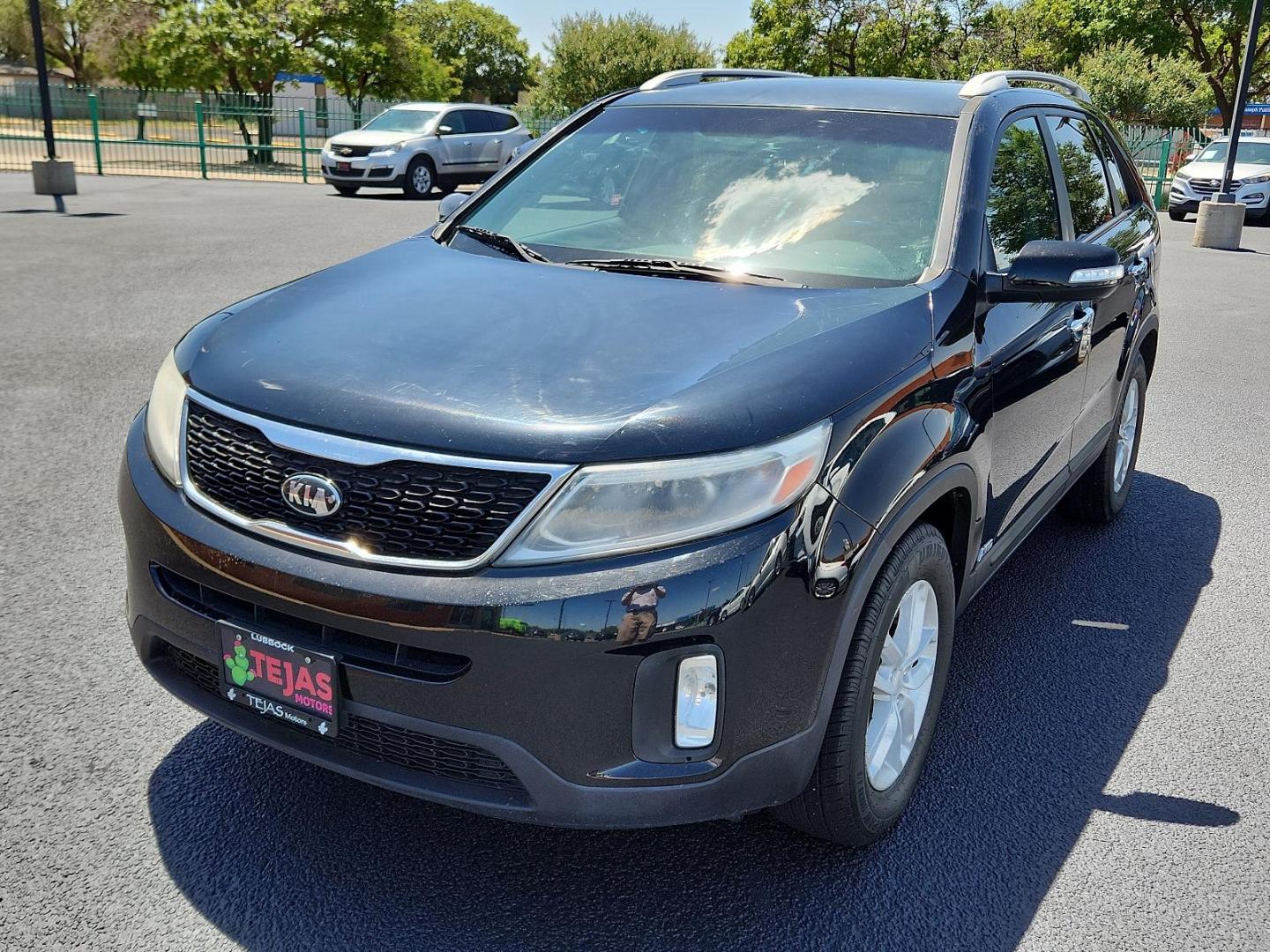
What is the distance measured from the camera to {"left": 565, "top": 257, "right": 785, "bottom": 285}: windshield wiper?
3.12 metres

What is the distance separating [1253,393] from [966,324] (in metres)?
5.98

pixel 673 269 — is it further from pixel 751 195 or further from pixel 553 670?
pixel 553 670

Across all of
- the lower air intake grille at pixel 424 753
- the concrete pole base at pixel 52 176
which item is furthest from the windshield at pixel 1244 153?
the lower air intake grille at pixel 424 753

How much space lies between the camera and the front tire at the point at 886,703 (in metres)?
2.48

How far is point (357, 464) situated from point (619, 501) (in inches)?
20.3

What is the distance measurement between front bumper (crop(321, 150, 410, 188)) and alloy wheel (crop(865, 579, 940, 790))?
2016 centimetres

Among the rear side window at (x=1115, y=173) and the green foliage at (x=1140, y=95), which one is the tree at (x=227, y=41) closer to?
the green foliage at (x=1140, y=95)

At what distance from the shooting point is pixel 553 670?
2.16 meters

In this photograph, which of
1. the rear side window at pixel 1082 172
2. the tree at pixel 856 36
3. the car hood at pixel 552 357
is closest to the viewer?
the car hood at pixel 552 357

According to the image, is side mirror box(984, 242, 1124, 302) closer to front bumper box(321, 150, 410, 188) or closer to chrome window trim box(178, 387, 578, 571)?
chrome window trim box(178, 387, 578, 571)

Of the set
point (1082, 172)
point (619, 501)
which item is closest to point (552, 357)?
point (619, 501)

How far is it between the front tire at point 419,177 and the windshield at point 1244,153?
15.1 meters

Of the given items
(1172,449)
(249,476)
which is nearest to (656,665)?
(249,476)

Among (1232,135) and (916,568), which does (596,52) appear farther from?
(916,568)
